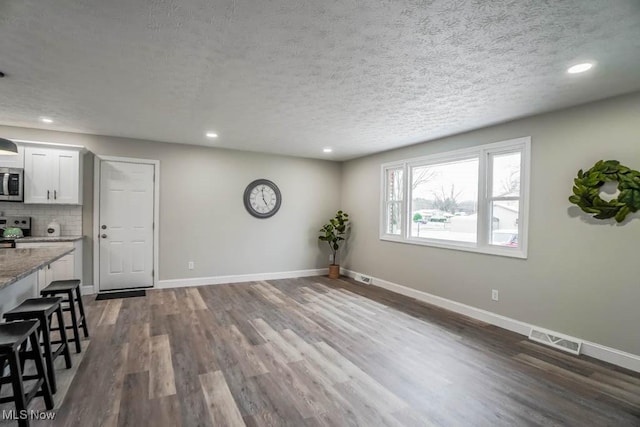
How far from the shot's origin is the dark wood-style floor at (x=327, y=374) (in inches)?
82.6

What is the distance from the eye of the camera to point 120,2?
5.61 feet

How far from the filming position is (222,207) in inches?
226

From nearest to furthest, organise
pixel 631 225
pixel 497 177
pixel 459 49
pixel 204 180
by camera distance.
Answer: pixel 459 49 < pixel 631 225 < pixel 497 177 < pixel 204 180

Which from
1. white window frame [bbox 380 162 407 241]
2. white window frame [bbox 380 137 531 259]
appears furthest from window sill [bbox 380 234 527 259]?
white window frame [bbox 380 162 407 241]

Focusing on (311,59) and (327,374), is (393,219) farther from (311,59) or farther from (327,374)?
(311,59)

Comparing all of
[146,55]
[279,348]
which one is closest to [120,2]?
[146,55]

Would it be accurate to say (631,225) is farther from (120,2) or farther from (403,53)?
(120,2)

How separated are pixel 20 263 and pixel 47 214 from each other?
9.75 feet

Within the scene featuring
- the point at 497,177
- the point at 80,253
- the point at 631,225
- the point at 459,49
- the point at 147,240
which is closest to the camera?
the point at 459,49

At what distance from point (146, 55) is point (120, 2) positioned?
0.64 m

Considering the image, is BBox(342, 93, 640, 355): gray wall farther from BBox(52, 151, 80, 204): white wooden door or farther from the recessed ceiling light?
BBox(52, 151, 80, 204): white wooden door

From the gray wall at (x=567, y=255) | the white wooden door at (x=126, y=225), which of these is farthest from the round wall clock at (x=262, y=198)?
the gray wall at (x=567, y=255)

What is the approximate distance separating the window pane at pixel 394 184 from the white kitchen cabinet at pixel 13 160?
5554 mm

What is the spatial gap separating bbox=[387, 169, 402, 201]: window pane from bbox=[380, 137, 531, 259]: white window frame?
0.74ft
